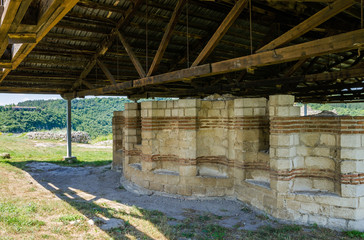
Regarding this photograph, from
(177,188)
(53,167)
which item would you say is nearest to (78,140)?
(53,167)

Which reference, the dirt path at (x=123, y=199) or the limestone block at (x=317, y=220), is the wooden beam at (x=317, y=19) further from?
the dirt path at (x=123, y=199)

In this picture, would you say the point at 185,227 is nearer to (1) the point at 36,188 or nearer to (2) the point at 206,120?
(2) the point at 206,120

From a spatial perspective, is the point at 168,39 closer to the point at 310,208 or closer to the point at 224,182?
the point at 224,182

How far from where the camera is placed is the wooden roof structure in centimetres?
427

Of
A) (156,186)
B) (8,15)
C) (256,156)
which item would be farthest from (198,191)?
(8,15)

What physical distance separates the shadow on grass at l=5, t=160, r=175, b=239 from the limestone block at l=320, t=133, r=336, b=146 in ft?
11.9

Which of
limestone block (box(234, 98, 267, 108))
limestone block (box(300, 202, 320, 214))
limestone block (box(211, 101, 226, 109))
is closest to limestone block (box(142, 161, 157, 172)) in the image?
limestone block (box(211, 101, 226, 109))

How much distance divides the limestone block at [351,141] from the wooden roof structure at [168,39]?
1694 millimetres

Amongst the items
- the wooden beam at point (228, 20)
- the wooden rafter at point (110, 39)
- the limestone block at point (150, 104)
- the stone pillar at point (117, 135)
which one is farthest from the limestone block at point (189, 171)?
the wooden rafter at point (110, 39)

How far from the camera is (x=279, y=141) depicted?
17.7ft

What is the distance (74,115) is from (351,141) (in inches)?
1989

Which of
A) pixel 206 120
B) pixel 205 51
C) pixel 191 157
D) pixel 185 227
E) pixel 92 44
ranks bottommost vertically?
pixel 185 227

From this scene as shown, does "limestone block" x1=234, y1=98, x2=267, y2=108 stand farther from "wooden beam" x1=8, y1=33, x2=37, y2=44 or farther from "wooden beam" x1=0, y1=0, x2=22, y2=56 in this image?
"wooden beam" x1=0, y1=0, x2=22, y2=56

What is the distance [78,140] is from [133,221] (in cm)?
2106
